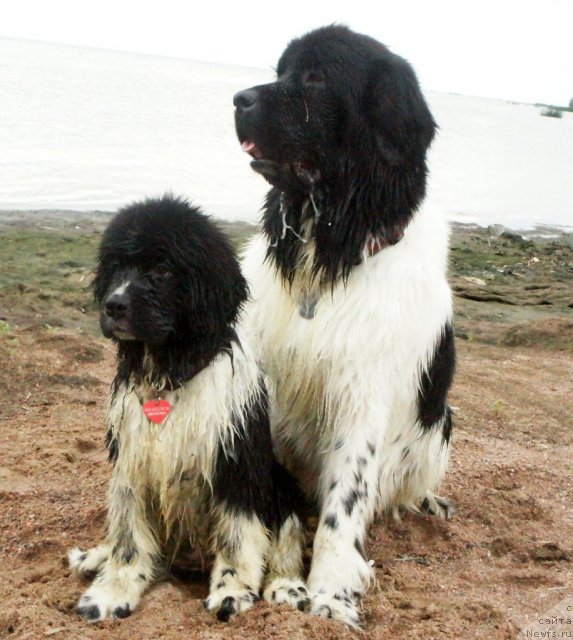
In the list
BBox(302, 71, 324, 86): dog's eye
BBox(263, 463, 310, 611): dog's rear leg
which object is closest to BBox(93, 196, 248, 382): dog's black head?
BBox(302, 71, 324, 86): dog's eye

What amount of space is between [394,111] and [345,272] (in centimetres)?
69

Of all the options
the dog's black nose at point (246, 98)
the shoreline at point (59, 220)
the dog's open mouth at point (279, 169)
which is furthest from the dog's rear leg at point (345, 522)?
the shoreline at point (59, 220)

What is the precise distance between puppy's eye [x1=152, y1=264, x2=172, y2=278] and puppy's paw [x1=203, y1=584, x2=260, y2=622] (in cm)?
126

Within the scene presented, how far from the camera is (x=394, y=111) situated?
3318 millimetres

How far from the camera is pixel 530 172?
33656 mm

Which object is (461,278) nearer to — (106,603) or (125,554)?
(125,554)

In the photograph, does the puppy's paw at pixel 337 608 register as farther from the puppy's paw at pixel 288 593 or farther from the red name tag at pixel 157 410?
the red name tag at pixel 157 410

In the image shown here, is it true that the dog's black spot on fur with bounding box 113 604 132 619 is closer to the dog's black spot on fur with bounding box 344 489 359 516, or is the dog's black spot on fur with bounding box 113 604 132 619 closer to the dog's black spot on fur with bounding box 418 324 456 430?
the dog's black spot on fur with bounding box 344 489 359 516

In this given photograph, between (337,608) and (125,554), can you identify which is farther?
(125,554)

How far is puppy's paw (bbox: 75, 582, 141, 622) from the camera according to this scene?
321 centimetres

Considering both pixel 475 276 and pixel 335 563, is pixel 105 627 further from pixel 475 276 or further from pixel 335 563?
pixel 475 276

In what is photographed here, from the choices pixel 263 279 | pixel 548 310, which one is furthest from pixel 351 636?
pixel 548 310

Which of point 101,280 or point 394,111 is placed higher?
point 394,111

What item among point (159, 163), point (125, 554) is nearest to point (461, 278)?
point (125, 554)
